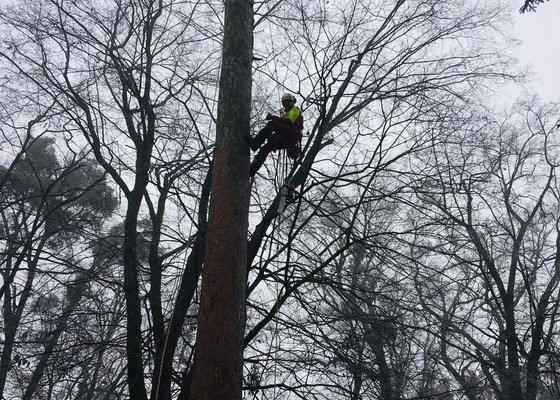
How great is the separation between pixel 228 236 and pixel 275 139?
6.06ft

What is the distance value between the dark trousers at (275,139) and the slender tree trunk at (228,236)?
784mm

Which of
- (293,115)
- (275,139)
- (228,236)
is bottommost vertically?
(228,236)

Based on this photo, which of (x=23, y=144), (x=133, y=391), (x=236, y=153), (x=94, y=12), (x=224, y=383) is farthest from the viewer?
(x=23, y=144)

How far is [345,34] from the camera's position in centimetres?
703

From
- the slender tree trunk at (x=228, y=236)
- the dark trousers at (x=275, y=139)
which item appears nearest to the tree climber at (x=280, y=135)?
the dark trousers at (x=275, y=139)

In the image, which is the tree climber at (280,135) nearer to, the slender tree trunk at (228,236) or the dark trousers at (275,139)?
the dark trousers at (275,139)

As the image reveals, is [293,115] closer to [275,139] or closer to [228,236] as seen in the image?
[275,139]

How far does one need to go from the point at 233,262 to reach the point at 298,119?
8.14 ft

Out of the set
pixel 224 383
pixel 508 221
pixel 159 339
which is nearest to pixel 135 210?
pixel 159 339

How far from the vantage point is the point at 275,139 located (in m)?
5.45

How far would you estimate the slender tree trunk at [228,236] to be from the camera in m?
3.40

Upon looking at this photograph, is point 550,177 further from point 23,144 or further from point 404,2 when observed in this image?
point 23,144

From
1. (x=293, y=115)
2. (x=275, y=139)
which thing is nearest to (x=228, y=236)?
(x=275, y=139)

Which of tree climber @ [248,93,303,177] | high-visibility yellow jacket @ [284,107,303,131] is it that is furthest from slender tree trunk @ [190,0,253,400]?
high-visibility yellow jacket @ [284,107,303,131]
